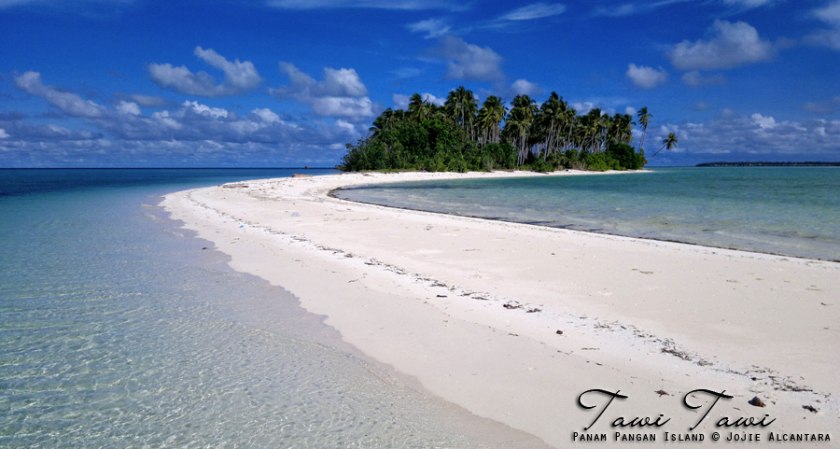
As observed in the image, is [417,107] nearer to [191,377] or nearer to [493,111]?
[493,111]

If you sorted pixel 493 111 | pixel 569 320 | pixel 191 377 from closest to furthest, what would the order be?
1. pixel 191 377
2. pixel 569 320
3. pixel 493 111

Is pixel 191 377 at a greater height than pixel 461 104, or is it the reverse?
pixel 461 104

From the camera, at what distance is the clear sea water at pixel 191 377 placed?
312 centimetres

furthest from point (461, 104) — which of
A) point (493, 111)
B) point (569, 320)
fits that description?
point (569, 320)

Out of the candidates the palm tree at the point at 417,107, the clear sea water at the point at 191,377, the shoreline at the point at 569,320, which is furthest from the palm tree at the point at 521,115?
the clear sea water at the point at 191,377

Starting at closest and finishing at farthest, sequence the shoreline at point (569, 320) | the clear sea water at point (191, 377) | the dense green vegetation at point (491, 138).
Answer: the clear sea water at point (191, 377) → the shoreline at point (569, 320) → the dense green vegetation at point (491, 138)

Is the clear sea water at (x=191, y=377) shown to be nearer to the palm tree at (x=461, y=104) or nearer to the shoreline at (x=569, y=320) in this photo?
the shoreline at (x=569, y=320)

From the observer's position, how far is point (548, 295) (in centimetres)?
621

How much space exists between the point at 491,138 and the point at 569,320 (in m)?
87.4

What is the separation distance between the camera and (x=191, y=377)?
12.7 feet

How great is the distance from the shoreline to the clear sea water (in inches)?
16.6

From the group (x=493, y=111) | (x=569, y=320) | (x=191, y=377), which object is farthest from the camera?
(x=493, y=111)

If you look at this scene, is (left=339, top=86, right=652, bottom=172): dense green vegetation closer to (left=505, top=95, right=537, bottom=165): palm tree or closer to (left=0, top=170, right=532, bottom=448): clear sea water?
(left=505, top=95, right=537, bottom=165): palm tree

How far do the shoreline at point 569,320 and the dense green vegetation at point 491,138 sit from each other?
59.9m
